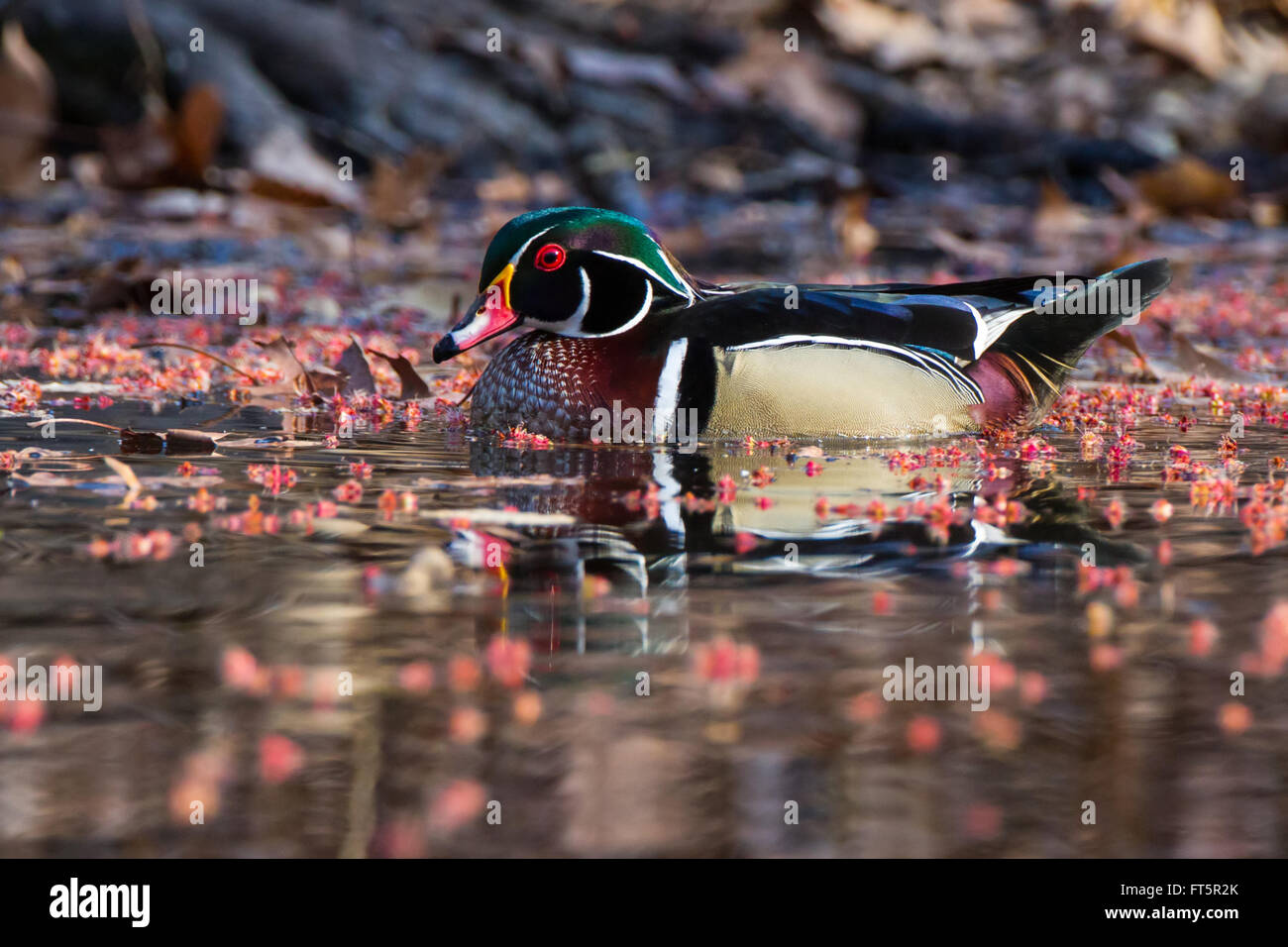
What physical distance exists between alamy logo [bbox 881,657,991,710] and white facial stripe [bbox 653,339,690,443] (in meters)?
2.38

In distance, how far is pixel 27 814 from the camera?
277 centimetres

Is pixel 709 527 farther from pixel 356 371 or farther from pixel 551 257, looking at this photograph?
pixel 356 371

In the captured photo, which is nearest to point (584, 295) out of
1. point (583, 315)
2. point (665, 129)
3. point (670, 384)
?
point (583, 315)

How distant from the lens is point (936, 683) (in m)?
3.45

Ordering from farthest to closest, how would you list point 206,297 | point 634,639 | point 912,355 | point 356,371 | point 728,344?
1. point 206,297
2. point 356,371
3. point 912,355
4. point 728,344
5. point 634,639

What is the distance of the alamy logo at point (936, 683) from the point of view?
3377mm

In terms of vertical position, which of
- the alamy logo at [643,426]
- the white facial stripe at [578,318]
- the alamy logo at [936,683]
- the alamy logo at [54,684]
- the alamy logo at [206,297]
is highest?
the alamy logo at [206,297]

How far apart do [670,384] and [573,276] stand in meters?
0.54

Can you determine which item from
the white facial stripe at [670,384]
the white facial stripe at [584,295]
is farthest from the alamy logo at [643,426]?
the white facial stripe at [584,295]

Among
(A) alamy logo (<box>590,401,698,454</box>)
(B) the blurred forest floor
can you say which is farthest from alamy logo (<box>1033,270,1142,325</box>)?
(B) the blurred forest floor

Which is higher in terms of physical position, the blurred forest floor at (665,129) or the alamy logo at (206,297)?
the blurred forest floor at (665,129)

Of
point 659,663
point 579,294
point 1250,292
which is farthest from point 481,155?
point 659,663

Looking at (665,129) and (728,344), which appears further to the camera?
(665,129)

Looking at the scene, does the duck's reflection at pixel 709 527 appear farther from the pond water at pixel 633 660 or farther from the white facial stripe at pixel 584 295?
the white facial stripe at pixel 584 295
